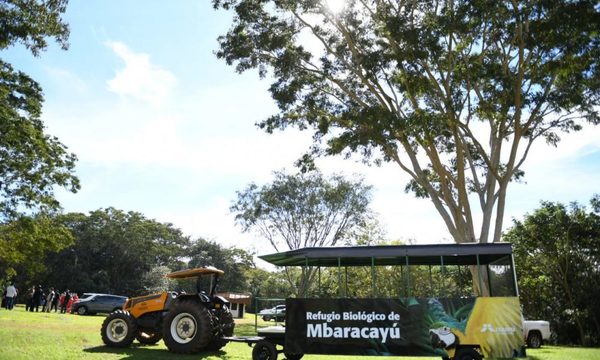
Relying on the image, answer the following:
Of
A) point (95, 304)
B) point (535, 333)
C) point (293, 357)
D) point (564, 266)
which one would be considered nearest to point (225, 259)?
point (95, 304)

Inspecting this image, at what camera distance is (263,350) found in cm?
1004

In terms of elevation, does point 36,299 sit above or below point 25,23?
below

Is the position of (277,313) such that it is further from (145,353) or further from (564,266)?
(564,266)

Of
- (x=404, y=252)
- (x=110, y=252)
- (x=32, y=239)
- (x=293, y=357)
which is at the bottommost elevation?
(x=293, y=357)

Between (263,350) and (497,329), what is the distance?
15.5 ft

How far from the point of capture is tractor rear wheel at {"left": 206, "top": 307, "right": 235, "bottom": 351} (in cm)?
1143

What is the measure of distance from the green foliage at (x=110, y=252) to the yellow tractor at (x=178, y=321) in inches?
1642

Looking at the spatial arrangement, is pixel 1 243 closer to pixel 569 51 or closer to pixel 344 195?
pixel 344 195

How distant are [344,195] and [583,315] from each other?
53.4ft

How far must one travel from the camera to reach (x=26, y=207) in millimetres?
25281

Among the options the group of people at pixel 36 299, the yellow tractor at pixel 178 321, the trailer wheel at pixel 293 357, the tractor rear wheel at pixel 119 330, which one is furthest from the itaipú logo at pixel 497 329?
the group of people at pixel 36 299

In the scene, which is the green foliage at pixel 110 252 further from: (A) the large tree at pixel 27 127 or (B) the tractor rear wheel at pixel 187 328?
(B) the tractor rear wheel at pixel 187 328

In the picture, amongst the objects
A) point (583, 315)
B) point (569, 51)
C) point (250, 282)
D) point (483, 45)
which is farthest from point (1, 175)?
point (250, 282)

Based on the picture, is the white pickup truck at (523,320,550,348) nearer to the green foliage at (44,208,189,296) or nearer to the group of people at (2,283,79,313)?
the group of people at (2,283,79,313)
